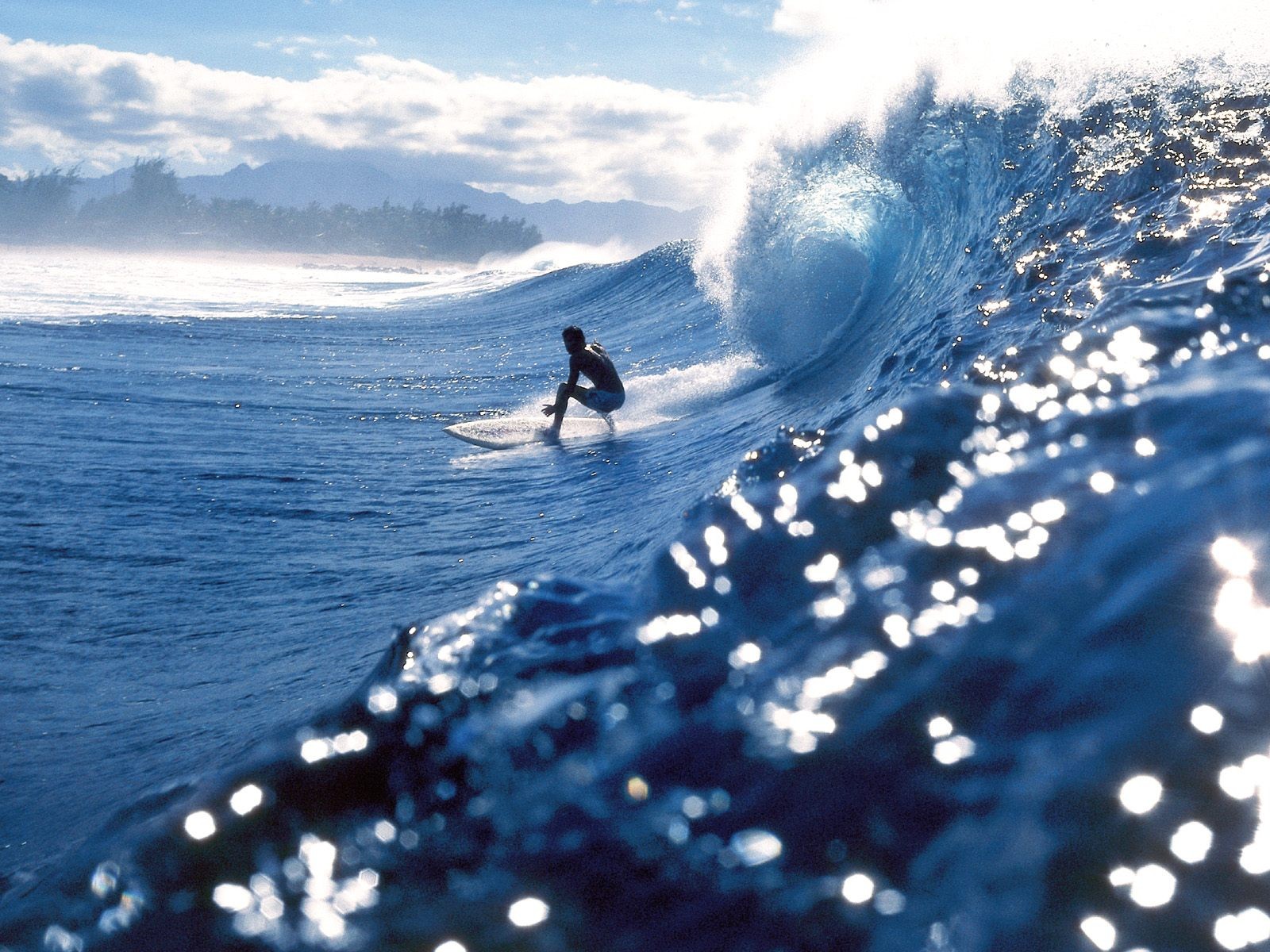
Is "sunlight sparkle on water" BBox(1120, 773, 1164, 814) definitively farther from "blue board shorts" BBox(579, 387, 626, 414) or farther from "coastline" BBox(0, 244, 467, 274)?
"coastline" BBox(0, 244, 467, 274)

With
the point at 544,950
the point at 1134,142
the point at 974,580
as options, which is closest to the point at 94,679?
the point at 544,950

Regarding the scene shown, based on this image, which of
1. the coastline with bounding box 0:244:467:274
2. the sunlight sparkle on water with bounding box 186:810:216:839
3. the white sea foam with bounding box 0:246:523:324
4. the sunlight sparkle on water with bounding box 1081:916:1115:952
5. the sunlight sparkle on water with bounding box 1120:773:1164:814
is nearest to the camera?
the sunlight sparkle on water with bounding box 1081:916:1115:952

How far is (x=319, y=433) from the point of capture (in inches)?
364

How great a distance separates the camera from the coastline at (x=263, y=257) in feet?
276

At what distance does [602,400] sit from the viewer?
887 cm

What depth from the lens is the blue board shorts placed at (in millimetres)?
8828

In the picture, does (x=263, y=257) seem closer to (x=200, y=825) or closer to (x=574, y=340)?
(x=574, y=340)

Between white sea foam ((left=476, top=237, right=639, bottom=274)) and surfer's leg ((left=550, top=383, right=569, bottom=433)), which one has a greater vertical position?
white sea foam ((left=476, top=237, right=639, bottom=274))

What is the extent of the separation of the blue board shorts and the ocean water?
242 cm

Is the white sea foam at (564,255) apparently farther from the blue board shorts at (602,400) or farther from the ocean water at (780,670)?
the ocean water at (780,670)

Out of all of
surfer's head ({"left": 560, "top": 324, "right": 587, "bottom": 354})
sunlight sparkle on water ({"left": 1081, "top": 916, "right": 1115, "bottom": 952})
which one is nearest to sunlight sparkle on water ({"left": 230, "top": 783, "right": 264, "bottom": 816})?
sunlight sparkle on water ({"left": 1081, "top": 916, "right": 1115, "bottom": 952})

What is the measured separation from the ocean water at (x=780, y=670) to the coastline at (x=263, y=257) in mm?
78457

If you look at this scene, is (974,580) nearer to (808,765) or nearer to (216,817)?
(808,765)

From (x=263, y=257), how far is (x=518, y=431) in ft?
309
